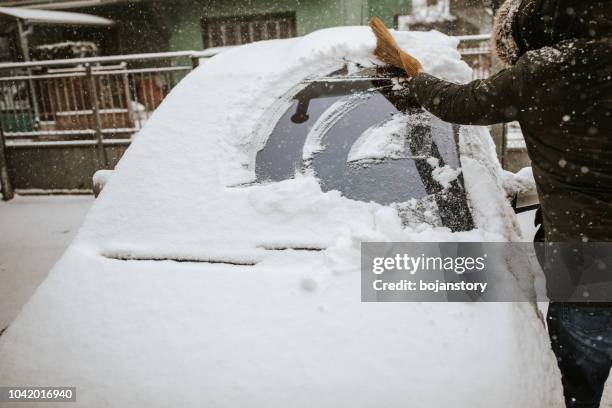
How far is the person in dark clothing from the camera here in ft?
4.37

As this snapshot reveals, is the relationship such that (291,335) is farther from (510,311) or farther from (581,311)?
(581,311)

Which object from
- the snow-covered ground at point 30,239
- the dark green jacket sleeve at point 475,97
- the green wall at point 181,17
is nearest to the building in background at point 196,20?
the green wall at point 181,17

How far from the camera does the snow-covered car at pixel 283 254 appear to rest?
124 cm

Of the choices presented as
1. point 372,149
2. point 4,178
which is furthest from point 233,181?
point 4,178

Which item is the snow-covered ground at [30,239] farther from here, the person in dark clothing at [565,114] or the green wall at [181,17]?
the green wall at [181,17]

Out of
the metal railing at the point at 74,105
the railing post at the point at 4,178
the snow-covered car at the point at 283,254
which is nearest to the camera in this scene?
the snow-covered car at the point at 283,254

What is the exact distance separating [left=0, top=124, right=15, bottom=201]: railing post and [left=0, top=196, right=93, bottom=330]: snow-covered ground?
4.6 inches

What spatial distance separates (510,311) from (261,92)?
125 cm

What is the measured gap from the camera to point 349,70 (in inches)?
79.0

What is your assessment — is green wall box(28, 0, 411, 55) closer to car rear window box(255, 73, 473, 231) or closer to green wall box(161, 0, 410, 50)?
green wall box(161, 0, 410, 50)

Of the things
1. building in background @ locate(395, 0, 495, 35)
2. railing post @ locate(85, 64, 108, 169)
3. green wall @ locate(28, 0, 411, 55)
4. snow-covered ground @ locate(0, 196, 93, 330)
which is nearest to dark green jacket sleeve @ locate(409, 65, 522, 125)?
snow-covered ground @ locate(0, 196, 93, 330)

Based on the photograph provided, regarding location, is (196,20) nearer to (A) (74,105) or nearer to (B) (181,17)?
(B) (181,17)

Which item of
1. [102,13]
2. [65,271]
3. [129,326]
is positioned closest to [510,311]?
[129,326]

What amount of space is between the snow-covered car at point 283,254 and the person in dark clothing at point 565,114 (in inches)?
9.2
